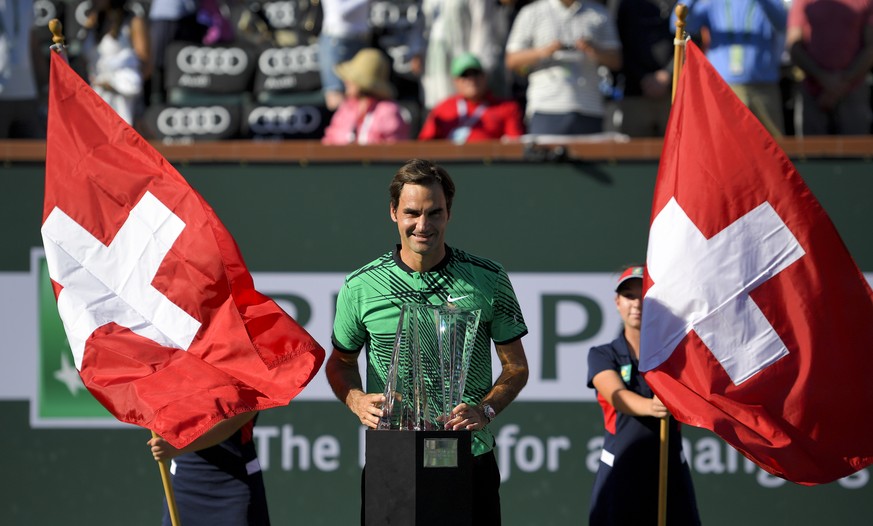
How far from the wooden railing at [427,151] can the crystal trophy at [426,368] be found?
3.05 metres

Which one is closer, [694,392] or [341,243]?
[694,392]

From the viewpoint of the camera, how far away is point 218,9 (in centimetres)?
978

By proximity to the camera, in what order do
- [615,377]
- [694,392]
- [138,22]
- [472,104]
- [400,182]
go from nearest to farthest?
[400,182] → [694,392] → [615,377] → [472,104] → [138,22]

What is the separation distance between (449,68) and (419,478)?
487cm

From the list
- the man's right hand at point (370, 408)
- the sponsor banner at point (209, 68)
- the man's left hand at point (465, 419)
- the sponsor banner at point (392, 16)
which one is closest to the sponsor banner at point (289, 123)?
the sponsor banner at point (209, 68)

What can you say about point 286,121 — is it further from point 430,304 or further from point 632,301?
point 430,304

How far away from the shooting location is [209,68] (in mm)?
9406

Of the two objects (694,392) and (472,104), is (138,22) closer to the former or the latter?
(472,104)

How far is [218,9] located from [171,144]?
2622mm

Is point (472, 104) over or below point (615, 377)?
over

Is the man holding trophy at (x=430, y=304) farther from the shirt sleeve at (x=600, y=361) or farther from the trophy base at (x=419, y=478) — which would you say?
the shirt sleeve at (x=600, y=361)

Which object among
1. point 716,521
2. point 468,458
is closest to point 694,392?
point 468,458

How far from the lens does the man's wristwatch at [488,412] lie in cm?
445

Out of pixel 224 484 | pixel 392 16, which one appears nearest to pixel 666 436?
pixel 224 484
